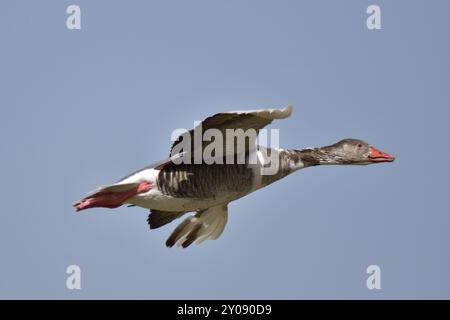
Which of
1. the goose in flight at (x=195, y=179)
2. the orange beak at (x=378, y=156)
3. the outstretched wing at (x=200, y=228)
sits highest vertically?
the orange beak at (x=378, y=156)

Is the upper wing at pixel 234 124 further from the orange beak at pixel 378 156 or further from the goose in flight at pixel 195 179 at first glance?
the orange beak at pixel 378 156

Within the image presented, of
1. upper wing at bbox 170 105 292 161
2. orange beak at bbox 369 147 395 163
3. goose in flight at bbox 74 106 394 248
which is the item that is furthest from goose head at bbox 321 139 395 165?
upper wing at bbox 170 105 292 161

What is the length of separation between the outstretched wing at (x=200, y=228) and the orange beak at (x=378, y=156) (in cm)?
166

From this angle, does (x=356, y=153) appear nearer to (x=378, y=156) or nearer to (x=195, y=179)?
(x=378, y=156)

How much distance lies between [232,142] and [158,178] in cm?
82

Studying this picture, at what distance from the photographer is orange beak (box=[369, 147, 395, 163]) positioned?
421 inches

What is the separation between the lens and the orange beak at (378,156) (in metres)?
10.7

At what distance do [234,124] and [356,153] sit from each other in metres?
2.02

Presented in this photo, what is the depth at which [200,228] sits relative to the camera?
1080 cm

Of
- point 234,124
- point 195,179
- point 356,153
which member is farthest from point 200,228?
point 234,124

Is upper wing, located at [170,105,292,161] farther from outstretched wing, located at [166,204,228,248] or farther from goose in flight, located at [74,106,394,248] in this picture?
outstretched wing, located at [166,204,228,248]

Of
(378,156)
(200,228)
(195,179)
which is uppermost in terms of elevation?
(378,156)

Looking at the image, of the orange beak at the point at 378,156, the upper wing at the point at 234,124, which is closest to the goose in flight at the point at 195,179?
the upper wing at the point at 234,124

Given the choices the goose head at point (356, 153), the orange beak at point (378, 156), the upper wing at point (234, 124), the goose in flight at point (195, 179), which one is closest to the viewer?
the upper wing at point (234, 124)
